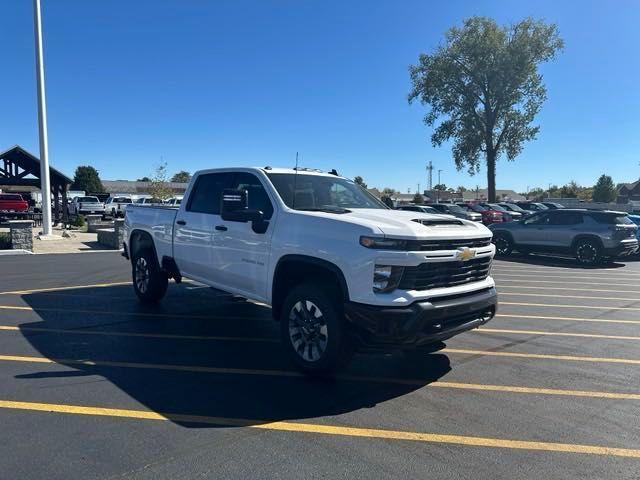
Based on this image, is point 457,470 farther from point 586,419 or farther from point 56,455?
point 56,455

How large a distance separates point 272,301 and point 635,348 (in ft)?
14.4

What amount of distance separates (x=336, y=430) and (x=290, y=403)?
605 millimetres

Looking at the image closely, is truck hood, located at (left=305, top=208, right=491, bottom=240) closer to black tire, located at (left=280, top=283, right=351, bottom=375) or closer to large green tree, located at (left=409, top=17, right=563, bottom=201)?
black tire, located at (left=280, top=283, right=351, bottom=375)

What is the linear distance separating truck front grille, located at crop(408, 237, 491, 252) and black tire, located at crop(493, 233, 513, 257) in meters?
12.9

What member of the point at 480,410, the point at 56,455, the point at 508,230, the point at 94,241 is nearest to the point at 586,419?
the point at 480,410

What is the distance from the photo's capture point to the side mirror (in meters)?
5.30

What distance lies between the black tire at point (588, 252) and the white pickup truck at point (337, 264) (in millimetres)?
11591

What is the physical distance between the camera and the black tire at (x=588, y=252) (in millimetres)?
15377

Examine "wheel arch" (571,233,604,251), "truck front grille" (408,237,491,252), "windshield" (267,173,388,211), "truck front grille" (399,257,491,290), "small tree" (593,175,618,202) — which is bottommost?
"wheel arch" (571,233,604,251)

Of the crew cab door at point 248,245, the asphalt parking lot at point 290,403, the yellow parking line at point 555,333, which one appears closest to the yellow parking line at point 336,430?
the asphalt parking lot at point 290,403

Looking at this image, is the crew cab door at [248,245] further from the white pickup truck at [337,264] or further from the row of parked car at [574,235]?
the row of parked car at [574,235]

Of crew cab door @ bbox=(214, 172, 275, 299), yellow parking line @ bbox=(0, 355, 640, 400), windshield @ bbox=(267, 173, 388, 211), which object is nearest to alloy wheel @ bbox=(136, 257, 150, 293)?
crew cab door @ bbox=(214, 172, 275, 299)

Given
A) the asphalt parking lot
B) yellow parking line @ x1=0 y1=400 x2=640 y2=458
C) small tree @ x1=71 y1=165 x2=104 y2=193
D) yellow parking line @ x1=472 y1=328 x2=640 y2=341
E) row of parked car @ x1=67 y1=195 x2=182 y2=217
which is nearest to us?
the asphalt parking lot

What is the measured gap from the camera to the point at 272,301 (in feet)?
17.8
